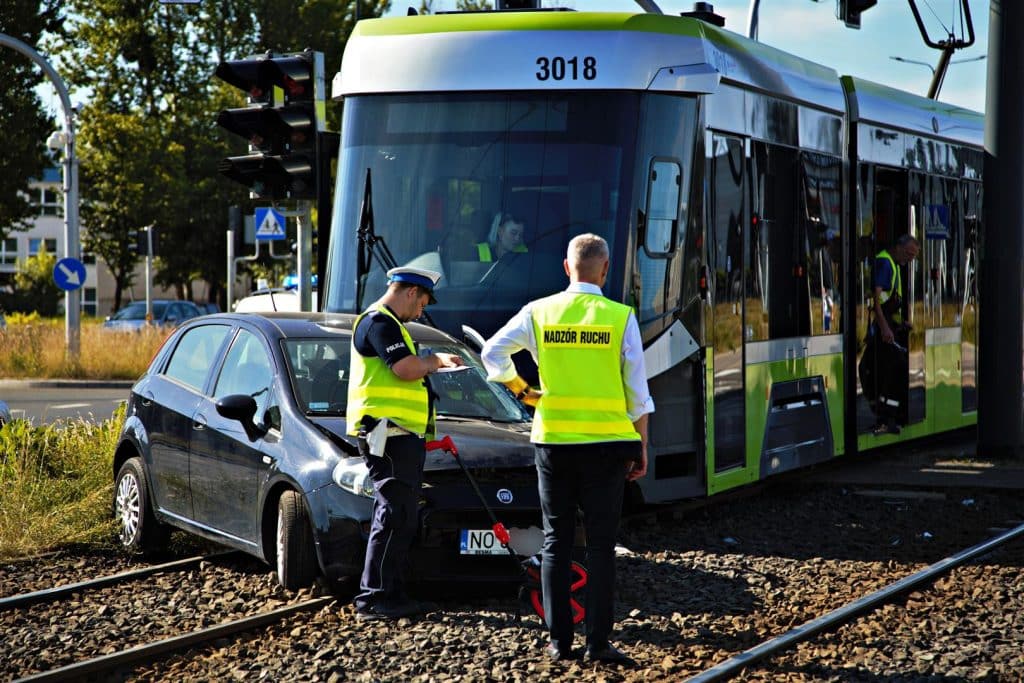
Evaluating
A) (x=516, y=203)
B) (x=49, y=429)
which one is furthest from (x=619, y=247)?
(x=49, y=429)

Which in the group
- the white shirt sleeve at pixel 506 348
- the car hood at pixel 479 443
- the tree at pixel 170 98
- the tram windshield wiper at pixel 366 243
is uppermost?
the tree at pixel 170 98

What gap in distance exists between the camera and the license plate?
7840 millimetres

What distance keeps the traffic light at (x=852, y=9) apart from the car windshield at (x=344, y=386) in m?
8.77

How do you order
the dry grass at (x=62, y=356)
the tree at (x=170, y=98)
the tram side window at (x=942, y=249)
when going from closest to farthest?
the tram side window at (x=942, y=249)
the dry grass at (x=62, y=356)
the tree at (x=170, y=98)

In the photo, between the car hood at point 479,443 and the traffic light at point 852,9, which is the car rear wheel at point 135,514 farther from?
the traffic light at point 852,9

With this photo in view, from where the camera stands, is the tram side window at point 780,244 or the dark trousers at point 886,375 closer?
the tram side window at point 780,244

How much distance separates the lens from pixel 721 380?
10.9 metres

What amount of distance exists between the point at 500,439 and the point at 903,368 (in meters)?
7.19

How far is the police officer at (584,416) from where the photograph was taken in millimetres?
6570

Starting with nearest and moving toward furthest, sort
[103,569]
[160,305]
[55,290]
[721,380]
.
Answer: [103,569]
[721,380]
[160,305]
[55,290]

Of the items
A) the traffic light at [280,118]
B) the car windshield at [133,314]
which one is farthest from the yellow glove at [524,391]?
the car windshield at [133,314]

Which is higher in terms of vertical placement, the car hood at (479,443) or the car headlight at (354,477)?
the car hood at (479,443)

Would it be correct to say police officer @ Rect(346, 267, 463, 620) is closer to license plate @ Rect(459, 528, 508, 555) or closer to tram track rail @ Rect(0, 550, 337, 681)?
license plate @ Rect(459, 528, 508, 555)

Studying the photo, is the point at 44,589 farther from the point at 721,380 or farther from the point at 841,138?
the point at 841,138
